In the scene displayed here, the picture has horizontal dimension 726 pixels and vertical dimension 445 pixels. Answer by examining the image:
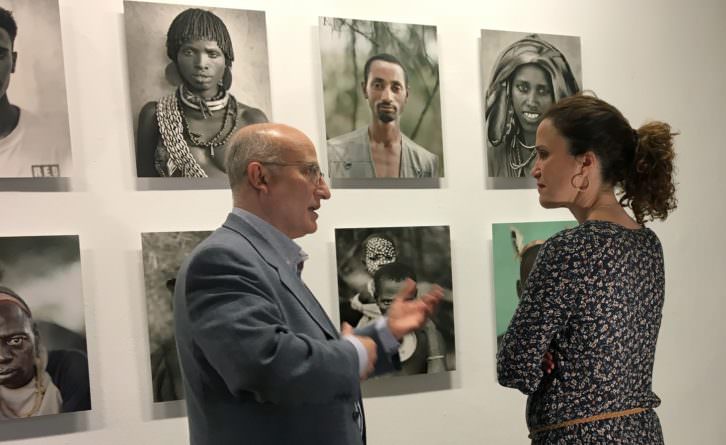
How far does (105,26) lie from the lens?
7.38 feet

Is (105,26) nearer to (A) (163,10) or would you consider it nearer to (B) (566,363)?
(A) (163,10)

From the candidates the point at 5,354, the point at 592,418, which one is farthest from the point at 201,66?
the point at 592,418

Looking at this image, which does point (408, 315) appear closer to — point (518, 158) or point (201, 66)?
point (201, 66)

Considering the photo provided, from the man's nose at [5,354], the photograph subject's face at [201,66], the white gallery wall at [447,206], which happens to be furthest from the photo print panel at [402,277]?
the man's nose at [5,354]

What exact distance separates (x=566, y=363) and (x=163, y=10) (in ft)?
5.26

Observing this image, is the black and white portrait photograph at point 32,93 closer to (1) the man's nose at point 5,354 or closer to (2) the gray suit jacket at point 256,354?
(1) the man's nose at point 5,354

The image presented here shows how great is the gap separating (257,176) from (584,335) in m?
0.88

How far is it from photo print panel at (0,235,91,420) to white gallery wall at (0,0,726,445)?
1.8 inches

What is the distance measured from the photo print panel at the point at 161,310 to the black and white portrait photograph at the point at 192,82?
0.23m

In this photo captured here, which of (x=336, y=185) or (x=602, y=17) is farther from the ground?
(x=602, y=17)

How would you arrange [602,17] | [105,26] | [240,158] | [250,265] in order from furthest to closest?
[602,17] → [105,26] → [240,158] → [250,265]

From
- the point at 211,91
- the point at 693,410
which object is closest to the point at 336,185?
the point at 211,91

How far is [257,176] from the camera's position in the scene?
174cm

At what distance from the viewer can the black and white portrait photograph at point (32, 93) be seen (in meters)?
2.10
